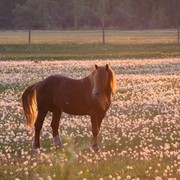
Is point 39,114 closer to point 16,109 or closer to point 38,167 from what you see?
point 38,167

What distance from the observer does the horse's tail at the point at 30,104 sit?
14.1 m

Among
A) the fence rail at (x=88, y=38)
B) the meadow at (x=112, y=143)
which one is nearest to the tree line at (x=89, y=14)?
the fence rail at (x=88, y=38)

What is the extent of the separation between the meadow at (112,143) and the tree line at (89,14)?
339 ft

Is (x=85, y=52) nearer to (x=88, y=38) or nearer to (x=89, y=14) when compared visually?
(x=88, y=38)

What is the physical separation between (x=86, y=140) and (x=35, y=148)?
1435 mm

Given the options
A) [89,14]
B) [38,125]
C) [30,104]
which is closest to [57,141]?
[38,125]

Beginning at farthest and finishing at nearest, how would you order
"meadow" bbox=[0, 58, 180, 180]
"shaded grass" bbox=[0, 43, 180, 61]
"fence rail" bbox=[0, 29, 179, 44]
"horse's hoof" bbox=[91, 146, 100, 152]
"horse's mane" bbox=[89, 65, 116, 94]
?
"fence rail" bbox=[0, 29, 179, 44]
"shaded grass" bbox=[0, 43, 180, 61]
"horse's hoof" bbox=[91, 146, 100, 152]
"horse's mane" bbox=[89, 65, 116, 94]
"meadow" bbox=[0, 58, 180, 180]

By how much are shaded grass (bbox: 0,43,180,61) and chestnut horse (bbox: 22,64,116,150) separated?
109 feet

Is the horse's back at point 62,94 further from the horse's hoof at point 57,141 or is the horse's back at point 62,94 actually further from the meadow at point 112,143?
the meadow at point 112,143

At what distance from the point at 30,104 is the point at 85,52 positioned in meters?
40.1

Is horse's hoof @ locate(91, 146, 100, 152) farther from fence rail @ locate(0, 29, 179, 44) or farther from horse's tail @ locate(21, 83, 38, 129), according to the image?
fence rail @ locate(0, 29, 179, 44)

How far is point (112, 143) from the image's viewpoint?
47.0ft

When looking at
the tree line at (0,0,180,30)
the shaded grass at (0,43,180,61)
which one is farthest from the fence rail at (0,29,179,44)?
the tree line at (0,0,180,30)

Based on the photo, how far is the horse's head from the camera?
13.1 metres
